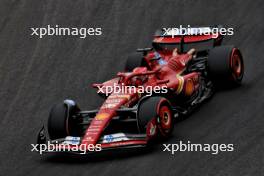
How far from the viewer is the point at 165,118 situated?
383 inches

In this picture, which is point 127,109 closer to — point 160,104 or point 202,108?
point 160,104

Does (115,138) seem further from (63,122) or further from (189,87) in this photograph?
(189,87)

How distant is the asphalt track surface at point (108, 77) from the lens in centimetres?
889

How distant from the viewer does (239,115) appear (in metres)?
10.2

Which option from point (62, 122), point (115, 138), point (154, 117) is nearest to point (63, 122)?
point (62, 122)

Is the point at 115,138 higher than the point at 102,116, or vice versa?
the point at 102,116

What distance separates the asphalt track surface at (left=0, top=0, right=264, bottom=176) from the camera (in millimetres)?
8891

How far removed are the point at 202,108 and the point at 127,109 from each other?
5.61 feet

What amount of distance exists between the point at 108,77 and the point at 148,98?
12.5 ft

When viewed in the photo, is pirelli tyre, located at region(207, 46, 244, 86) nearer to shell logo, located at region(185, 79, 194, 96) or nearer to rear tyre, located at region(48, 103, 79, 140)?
shell logo, located at region(185, 79, 194, 96)

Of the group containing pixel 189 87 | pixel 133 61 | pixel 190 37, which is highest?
pixel 190 37

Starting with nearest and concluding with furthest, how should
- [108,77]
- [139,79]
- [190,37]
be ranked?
1. [139,79]
2. [190,37]
3. [108,77]

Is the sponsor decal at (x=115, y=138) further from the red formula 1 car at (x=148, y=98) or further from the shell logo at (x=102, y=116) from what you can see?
the shell logo at (x=102, y=116)

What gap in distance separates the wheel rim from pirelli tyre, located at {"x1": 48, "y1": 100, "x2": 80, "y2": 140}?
146cm
